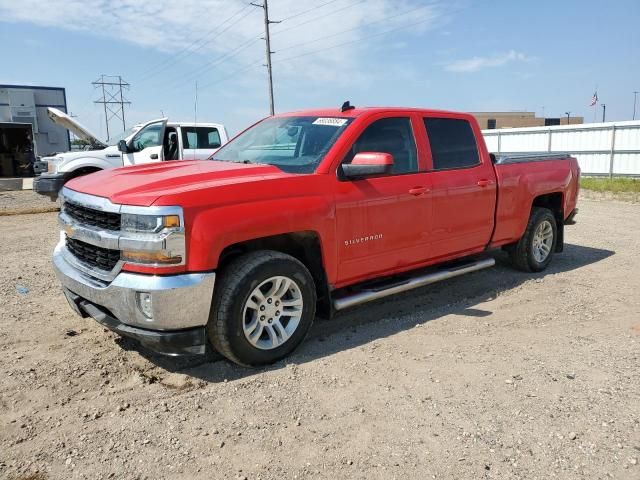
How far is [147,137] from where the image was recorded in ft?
37.0

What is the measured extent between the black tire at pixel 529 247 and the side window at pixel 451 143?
136 centimetres

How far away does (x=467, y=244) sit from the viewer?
523 centimetres

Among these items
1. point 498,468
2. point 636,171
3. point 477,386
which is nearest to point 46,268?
point 477,386

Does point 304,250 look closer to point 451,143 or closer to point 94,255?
point 94,255

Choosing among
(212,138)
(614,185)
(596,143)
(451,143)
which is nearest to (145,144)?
(212,138)

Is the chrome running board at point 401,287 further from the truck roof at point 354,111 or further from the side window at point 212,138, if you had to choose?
the side window at point 212,138

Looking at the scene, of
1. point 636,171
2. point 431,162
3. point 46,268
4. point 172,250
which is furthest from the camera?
point 636,171

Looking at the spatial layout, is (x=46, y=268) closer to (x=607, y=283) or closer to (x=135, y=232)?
(x=135, y=232)

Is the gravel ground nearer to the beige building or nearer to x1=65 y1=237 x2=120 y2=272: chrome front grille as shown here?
x1=65 y1=237 x2=120 y2=272: chrome front grille

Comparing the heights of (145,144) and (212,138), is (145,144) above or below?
below

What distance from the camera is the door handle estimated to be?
450 cm

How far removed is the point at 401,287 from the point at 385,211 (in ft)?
2.32

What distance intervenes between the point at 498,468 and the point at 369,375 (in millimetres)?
1166

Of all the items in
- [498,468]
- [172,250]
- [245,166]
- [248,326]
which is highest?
[245,166]
